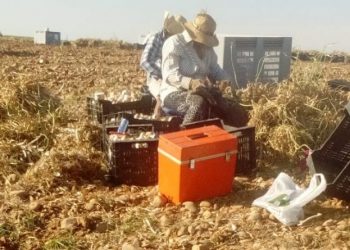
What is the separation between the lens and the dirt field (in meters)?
3.38

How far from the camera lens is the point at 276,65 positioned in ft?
21.5

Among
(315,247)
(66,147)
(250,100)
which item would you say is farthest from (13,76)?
(315,247)

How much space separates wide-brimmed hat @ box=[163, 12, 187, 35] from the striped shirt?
62 cm

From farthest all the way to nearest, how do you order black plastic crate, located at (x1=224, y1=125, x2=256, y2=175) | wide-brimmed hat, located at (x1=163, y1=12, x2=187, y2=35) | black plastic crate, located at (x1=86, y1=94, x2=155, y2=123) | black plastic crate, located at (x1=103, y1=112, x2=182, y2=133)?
wide-brimmed hat, located at (x1=163, y1=12, x2=187, y2=35) → black plastic crate, located at (x1=86, y1=94, x2=155, y2=123) → black plastic crate, located at (x1=103, y1=112, x2=182, y2=133) → black plastic crate, located at (x1=224, y1=125, x2=256, y2=175)

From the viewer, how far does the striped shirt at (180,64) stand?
5.23 metres

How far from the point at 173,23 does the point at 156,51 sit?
13.5 inches

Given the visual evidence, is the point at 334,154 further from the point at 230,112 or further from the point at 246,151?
the point at 230,112

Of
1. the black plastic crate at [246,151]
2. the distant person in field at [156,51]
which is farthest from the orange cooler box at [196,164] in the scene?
the distant person in field at [156,51]

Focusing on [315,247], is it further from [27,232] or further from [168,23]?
[168,23]

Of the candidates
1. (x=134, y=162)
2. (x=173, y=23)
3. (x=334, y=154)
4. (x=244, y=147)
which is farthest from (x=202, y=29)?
(x=334, y=154)

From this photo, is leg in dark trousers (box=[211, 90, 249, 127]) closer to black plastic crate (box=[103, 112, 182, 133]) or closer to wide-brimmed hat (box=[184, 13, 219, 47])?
black plastic crate (box=[103, 112, 182, 133])

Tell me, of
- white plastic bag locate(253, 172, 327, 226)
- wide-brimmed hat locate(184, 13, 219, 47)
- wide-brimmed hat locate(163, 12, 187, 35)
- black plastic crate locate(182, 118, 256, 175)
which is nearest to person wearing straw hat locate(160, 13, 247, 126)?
wide-brimmed hat locate(184, 13, 219, 47)

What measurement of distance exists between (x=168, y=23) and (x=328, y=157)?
261cm

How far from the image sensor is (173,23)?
6113mm
